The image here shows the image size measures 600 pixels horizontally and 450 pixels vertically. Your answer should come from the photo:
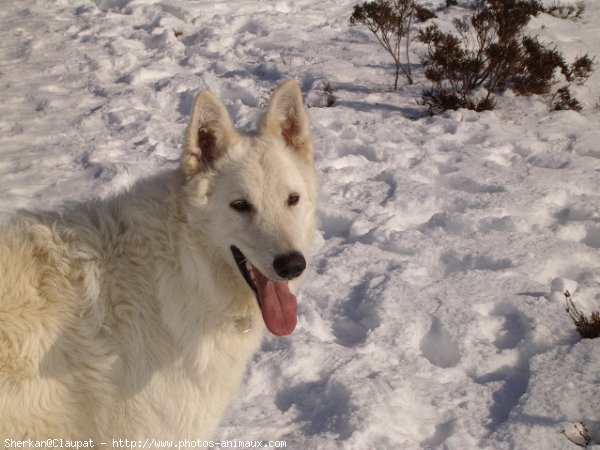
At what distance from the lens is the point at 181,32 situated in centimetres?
994

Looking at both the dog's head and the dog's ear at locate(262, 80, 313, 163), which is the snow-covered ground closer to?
the dog's head

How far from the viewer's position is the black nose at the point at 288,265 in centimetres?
246

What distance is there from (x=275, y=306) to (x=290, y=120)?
1.12m

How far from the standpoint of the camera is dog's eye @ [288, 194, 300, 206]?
281cm

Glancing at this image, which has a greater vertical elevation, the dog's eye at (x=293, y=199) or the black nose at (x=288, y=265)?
the dog's eye at (x=293, y=199)

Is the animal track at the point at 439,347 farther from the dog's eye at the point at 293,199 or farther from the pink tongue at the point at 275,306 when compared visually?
the dog's eye at the point at 293,199

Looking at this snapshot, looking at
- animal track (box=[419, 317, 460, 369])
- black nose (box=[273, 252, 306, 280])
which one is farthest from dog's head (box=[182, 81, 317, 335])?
animal track (box=[419, 317, 460, 369])

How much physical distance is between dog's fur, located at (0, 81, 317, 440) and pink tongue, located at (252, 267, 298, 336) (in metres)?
0.01

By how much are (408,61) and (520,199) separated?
13.2ft

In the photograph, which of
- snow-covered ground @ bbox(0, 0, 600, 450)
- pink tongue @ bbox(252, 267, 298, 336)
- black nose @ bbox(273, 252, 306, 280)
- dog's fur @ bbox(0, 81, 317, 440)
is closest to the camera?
dog's fur @ bbox(0, 81, 317, 440)

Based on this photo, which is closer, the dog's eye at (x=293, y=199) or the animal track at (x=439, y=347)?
the dog's eye at (x=293, y=199)

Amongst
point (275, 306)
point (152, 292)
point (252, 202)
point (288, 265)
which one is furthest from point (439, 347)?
point (152, 292)

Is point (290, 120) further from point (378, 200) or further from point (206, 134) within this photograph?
point (378, 200)

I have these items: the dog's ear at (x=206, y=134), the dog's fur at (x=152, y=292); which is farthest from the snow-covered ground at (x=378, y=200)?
the dog's ear at (x=206, y=134)
